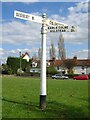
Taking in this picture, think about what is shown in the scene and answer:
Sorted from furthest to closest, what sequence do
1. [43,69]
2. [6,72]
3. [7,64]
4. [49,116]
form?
[7,64] < [6,72] < [43,69] < [49,116]

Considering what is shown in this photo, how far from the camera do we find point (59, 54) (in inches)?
4350

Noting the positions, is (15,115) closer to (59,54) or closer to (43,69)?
(43,69)

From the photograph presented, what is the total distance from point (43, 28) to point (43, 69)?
1555mm

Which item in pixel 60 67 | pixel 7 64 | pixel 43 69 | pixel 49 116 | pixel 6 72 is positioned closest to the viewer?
pixel 49 116

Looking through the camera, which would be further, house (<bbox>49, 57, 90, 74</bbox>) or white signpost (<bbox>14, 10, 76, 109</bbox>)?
house (<bbox>49, 57, 90, 74</bbox>)

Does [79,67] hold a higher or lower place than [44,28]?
lower

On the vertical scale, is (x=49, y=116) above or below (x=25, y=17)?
below

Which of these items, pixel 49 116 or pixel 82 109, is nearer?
pixel 49 116

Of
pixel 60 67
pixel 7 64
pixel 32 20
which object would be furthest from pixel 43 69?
pixel 60 67

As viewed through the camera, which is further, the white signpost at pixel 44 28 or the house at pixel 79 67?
the house at pixel 79 67

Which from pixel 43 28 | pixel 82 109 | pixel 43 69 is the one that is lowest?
pixel 82 109

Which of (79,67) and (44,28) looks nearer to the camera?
(44,28)

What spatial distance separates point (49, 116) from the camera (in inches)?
395

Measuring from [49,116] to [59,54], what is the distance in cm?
10066
